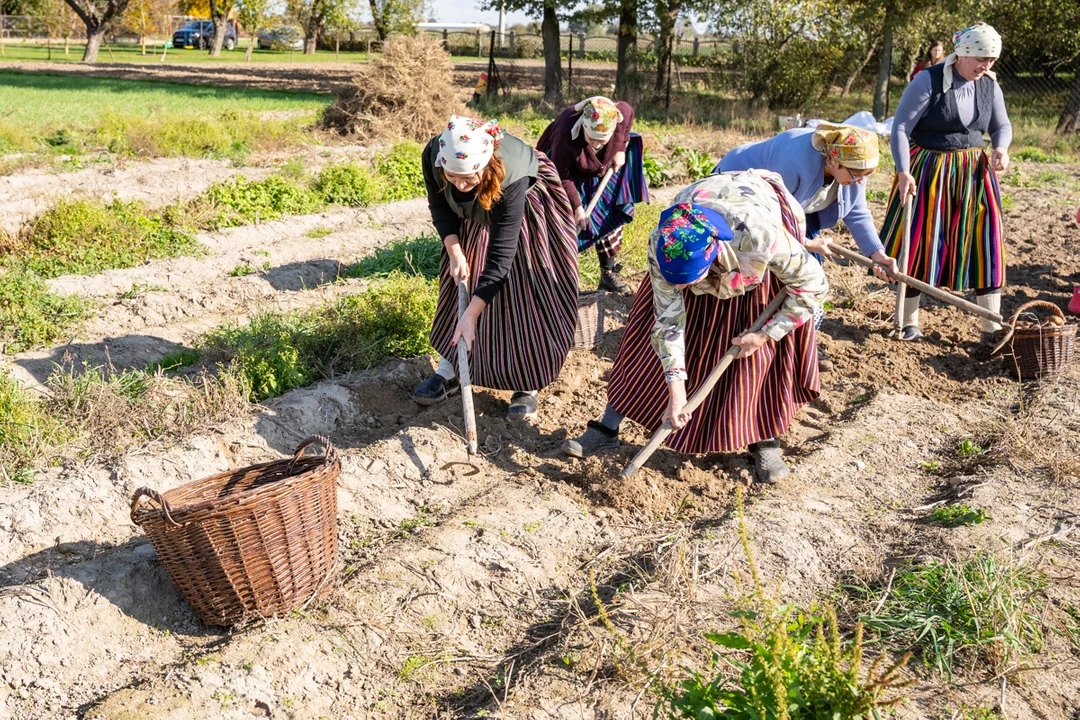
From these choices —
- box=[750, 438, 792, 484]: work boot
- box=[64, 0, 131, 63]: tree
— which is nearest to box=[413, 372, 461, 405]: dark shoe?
box=[750, 438, 792, 484]: work boot

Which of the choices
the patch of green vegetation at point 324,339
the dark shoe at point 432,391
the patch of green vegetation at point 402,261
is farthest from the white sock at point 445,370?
the patch of green vegetation at point 402,261

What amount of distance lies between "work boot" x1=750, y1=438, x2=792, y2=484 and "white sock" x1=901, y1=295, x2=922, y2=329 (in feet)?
7.07

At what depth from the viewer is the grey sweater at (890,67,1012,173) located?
206 inches

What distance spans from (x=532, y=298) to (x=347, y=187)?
485 cm

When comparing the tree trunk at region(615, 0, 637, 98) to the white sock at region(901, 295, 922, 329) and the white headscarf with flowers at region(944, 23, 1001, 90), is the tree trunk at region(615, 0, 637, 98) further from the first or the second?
the white headscarf with flowers at region(944, 23, 1001, 90)

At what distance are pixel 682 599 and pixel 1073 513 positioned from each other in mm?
1730

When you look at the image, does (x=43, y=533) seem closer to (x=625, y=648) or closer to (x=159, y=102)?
(x=625, y=648)

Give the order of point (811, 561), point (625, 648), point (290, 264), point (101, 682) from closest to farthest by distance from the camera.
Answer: point (625, 648)
point (101, 682)
point (811, 561)
point (290, 264)

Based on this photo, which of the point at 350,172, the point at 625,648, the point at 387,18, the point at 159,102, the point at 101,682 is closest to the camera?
the point at 625,648

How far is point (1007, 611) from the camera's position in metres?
3.00

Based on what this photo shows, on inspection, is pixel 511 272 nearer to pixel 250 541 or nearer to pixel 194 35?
pixel 250 541

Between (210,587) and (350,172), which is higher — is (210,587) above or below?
below

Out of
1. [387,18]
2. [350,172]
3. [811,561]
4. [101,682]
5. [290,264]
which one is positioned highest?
[387,18]

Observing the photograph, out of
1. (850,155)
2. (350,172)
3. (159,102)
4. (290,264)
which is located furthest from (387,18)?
(850,155)
